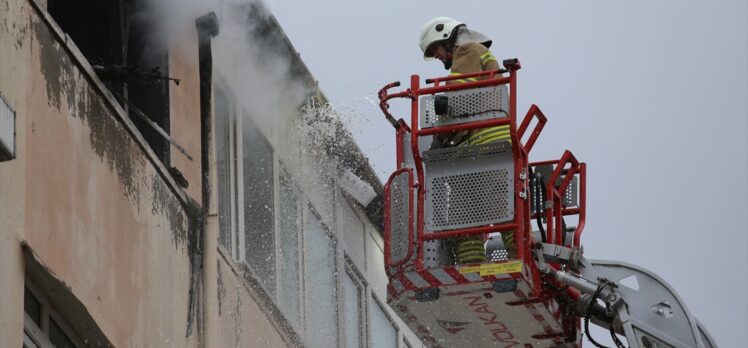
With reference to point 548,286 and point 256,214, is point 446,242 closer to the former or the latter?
point 548,286

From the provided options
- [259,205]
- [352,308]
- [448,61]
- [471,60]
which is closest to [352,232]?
[352,308]

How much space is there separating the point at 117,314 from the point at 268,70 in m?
5.23

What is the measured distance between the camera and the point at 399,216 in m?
11.9

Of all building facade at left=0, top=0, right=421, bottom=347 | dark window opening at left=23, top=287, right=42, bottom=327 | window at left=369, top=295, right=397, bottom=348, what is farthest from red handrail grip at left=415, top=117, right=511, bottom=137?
window at left=369, top=295, right=397, bottom=348

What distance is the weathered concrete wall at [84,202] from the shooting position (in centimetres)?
847

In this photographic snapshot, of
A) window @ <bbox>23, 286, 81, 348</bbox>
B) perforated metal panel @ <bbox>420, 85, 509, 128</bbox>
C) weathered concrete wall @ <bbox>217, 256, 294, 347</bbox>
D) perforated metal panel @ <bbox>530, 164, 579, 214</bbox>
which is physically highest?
Result: perforated metal panel @ <bbox>420, 85, 509, 128</bbox>

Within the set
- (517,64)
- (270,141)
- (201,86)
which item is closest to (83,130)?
(201,86)

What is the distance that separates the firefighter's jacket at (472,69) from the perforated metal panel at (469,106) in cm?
14

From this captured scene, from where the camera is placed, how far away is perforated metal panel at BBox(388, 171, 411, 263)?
11.7 metres

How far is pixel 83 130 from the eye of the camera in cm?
954

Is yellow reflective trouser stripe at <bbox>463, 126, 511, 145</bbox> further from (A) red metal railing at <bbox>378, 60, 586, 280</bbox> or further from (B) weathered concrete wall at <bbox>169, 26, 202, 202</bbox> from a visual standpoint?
(B) weathered concrete wall at <bbox>169, 26, 202, 202</bbox>

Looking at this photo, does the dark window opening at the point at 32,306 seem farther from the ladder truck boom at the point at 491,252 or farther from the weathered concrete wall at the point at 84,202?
the ladder truck boom at the point at 491,252

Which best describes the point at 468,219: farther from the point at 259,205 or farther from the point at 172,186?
the point at 259,205

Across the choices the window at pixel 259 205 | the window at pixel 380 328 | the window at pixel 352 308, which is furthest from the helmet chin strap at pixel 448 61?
the window at pixel 380 328
